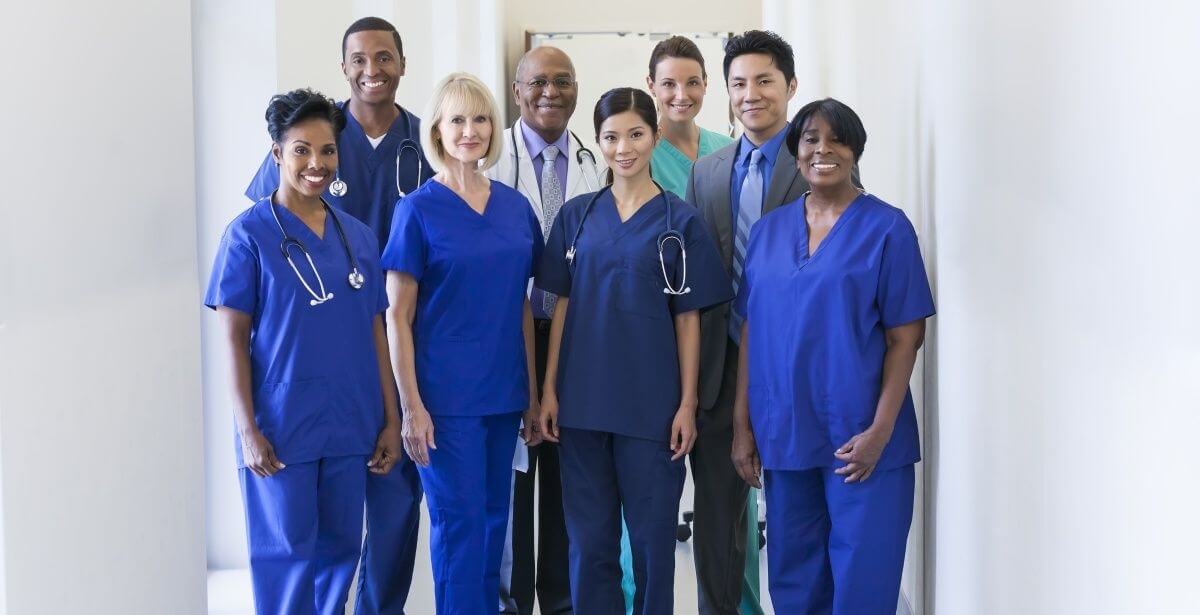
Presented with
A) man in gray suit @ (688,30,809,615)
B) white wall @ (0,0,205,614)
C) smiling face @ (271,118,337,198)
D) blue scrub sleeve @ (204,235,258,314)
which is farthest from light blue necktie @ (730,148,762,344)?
white wall @ (0,0,205,614)

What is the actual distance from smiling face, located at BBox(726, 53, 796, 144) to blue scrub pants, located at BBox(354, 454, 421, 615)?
103 cm

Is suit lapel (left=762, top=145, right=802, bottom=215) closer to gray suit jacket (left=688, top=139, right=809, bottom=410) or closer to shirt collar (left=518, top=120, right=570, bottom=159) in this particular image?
gray suit jacket (left=688, top=139, right=809, bottom=410)

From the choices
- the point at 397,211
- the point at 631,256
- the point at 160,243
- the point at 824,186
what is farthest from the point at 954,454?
the point at 160,243

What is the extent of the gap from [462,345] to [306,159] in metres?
0.48

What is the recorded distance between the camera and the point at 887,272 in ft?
6.98

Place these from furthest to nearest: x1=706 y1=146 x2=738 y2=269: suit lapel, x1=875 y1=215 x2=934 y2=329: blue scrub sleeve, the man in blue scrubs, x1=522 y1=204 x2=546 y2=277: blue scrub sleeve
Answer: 1. the man in blue scrubs
2. x1=706 y1=146 x2=738 y2=269: suit lapel
3. x1=522 y1=204 x2=546 y2=277: blue scrub sleeve
4. x1=875 y1=215 x2=934 y2=329: blue scrub sleeve

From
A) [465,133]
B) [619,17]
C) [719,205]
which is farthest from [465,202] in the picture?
[619,17]

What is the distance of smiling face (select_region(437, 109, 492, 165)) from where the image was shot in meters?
2.43

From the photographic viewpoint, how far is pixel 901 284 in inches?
83.4

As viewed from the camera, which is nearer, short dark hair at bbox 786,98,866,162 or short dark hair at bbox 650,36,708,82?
short dark hair at bbox 786,98,866,162

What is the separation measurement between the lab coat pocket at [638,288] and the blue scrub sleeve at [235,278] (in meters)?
0.69

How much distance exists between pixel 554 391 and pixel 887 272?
0.72 m

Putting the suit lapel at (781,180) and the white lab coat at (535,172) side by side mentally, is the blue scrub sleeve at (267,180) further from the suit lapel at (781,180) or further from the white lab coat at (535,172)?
the suit lapel at (781,180)

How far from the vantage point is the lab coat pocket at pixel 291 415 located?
217cm
